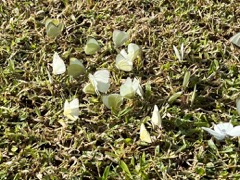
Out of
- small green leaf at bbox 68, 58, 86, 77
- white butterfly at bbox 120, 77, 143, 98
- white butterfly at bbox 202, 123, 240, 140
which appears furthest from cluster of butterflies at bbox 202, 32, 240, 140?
small green leaf at bbox 68, 58, 86, 77

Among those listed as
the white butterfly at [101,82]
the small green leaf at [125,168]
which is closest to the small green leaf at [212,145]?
the small green leaf at [125,168]

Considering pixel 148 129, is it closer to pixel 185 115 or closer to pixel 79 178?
pixel 185 115

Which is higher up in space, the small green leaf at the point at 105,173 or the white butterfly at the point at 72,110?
the white butterfly at the point at 72,110

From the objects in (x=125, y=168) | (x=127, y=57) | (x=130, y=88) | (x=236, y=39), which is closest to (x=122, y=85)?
(x=130, y=88)

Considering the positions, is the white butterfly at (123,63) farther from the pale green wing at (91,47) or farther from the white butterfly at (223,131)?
the white butterfly at (223,131)

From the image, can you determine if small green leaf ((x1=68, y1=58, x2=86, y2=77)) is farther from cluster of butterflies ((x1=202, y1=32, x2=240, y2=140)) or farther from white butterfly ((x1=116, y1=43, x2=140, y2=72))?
cluster of butterflies ((x1=202, y1=32, x2=240, y2=140))
